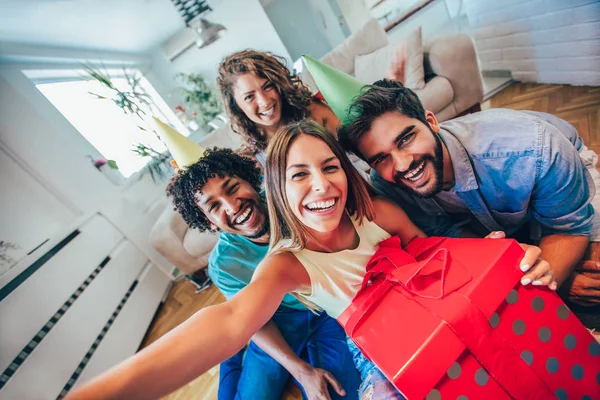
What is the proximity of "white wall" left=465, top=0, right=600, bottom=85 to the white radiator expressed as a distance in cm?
372

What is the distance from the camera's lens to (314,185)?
0.68 m

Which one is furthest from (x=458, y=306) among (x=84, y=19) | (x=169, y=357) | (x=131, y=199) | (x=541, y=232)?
(x=84, y=19)

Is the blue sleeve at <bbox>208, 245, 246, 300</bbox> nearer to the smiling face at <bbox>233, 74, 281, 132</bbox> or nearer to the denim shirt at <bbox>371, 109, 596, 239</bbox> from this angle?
the smiling face at <bbox>233, 74, 281, 132</bbox>

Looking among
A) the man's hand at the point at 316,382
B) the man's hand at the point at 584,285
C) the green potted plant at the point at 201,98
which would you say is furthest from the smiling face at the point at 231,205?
the green potted plant at the point at 201,98

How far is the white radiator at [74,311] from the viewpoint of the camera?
1334 mm

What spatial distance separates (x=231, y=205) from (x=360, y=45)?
2.32 metres

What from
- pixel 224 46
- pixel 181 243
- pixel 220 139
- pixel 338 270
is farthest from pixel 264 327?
pixel 224 46

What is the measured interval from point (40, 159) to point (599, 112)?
3811mm

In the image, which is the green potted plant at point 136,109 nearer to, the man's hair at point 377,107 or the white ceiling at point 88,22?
the white ceiling at point 88,22

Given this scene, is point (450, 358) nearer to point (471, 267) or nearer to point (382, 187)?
point (471, 267)

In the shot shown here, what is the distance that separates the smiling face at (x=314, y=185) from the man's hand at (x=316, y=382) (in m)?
0.57

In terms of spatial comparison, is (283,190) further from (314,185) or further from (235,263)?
(235,263)

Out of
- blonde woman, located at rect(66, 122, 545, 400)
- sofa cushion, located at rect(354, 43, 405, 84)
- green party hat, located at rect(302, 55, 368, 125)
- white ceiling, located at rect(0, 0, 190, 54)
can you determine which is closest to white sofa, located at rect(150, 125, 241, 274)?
blonde woman, located at rect(66, 122, 545, 400)

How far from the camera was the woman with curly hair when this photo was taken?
124 centimetres
